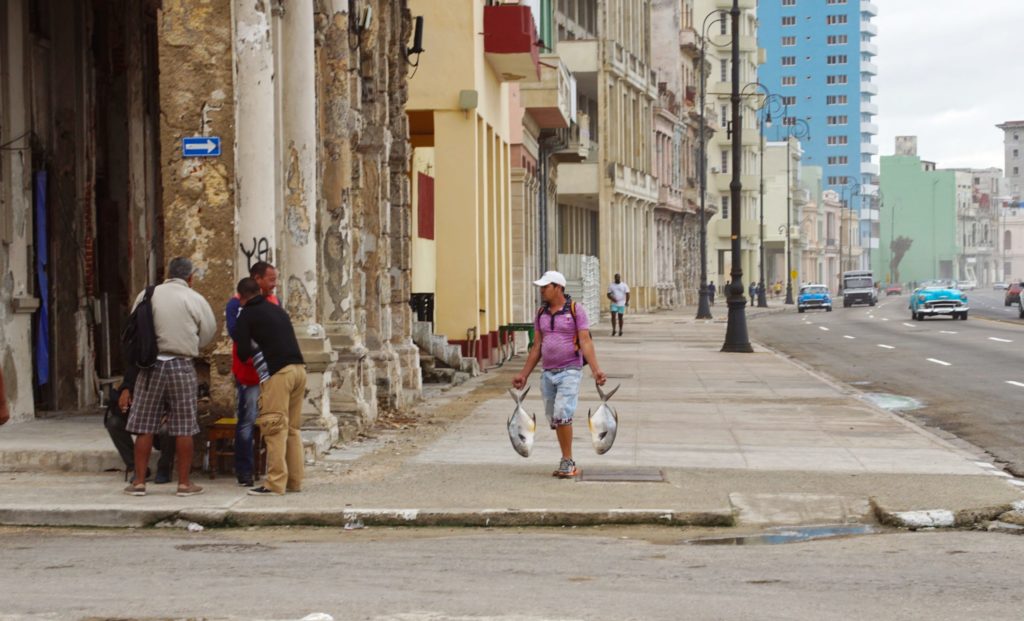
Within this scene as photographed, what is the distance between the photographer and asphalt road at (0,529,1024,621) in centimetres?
809

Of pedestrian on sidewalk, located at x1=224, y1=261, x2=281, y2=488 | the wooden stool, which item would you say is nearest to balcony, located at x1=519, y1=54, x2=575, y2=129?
the wooden stool

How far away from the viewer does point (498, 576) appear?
9.19m

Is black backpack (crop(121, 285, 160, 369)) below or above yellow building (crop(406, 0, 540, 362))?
below

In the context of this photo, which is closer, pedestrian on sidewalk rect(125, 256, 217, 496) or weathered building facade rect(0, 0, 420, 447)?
pedestrian on sidewalk rect(125, 256, 217, 496)

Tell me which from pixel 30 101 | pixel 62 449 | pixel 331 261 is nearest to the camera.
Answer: pixel 62 449

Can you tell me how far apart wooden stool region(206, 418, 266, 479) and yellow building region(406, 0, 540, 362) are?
14.6m

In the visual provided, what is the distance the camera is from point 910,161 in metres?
194

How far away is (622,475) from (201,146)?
4325 mm

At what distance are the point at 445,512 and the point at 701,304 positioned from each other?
174 ft

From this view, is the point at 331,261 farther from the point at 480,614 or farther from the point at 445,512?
the point at 480,614

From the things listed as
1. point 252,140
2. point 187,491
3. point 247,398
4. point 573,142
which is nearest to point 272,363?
point 247,398

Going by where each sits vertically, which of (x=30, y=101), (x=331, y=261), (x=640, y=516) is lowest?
(x=640, y=516)

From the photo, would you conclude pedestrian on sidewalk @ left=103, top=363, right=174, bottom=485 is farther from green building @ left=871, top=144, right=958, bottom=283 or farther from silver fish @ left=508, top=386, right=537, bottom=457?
green building @ left=871, top=144, right=958, bottom=283

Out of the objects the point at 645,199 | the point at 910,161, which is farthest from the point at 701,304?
the point at 910,161
